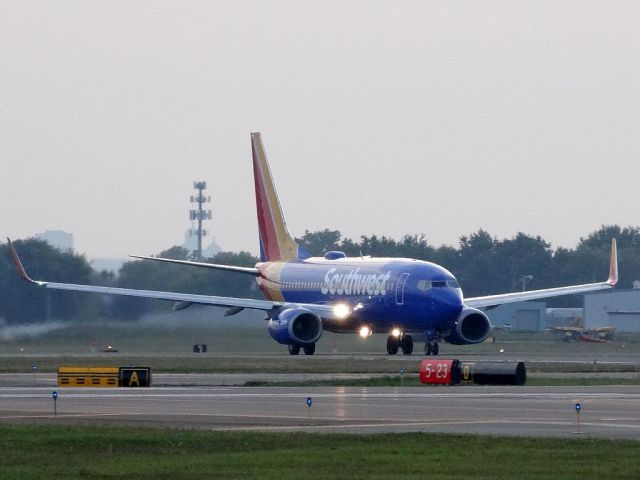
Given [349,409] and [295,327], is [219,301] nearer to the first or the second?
[295,327]

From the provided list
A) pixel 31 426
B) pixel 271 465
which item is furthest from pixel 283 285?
pixel 271 465

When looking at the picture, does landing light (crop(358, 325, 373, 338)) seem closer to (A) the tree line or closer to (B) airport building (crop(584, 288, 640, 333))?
(A) the tree line

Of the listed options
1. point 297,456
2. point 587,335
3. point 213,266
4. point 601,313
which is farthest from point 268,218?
point 297,456

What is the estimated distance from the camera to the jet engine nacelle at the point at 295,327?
6556 centimetres

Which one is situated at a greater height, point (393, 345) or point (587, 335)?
point (587, 335)

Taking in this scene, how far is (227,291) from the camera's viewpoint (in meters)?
87.2

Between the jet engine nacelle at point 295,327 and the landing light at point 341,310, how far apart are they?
1331mm

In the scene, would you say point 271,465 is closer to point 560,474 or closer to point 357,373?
point 560,474

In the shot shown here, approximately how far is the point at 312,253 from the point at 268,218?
154ft

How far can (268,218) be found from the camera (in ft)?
251

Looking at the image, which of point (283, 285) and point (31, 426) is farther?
point (283, 285)

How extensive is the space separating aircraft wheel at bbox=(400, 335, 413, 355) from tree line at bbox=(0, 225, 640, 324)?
45.5 feet

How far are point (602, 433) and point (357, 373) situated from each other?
23.3 m

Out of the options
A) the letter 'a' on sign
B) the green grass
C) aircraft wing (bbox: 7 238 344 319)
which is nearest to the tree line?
aircraft wing (bbox: 7 238 344 319)
